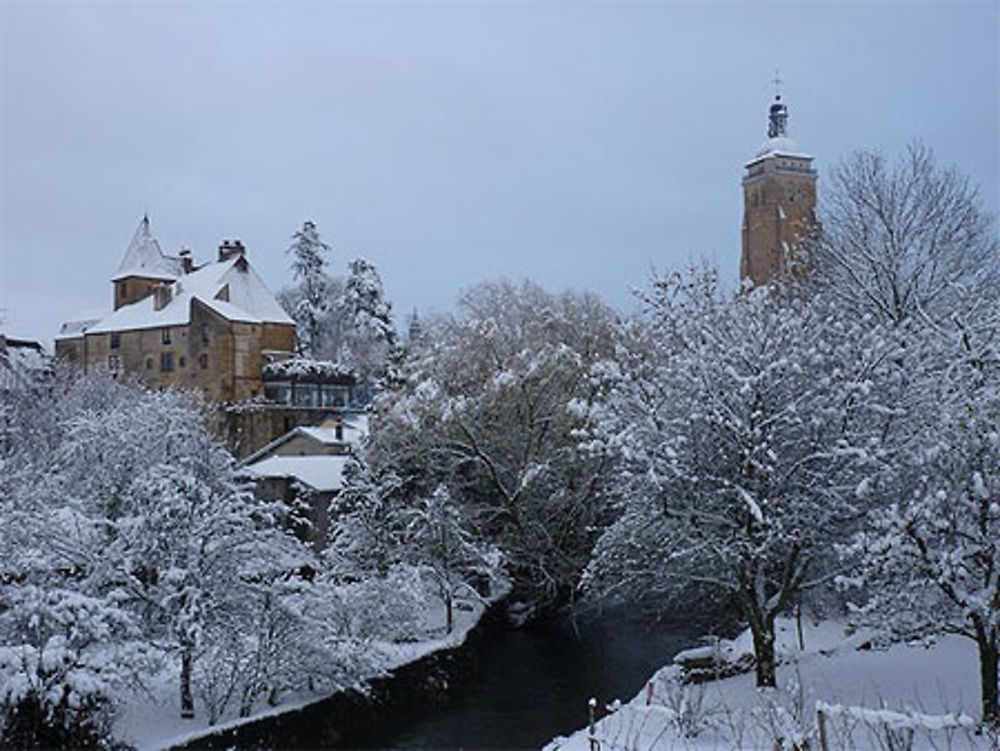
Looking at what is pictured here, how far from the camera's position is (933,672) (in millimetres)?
14180

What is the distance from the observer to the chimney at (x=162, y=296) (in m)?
49.5

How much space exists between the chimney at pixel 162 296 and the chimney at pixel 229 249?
3.26 meters

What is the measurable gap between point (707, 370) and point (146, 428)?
15.6 m

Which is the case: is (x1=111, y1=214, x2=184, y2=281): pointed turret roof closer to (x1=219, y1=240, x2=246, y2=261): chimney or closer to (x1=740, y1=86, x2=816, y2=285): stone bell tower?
(x1=219, y1=240, x2=246, y2=261): chimney

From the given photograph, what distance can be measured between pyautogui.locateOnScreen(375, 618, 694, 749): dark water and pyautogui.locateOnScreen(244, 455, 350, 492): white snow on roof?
24.9ft

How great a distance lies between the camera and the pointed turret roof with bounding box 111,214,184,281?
53.0 meters

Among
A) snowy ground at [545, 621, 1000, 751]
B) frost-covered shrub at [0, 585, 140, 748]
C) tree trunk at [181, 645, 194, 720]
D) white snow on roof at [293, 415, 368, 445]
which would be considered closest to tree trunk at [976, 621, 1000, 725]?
snowy ground at [545, 621, 1000, 751]

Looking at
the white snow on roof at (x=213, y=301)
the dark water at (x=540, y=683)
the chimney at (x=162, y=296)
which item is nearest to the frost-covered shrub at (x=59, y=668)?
the dark water at (x=540, y=683)

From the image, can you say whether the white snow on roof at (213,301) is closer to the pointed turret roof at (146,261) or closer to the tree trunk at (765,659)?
the pointed turret roof at (146,261)

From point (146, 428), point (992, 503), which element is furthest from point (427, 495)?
point (992, 503)

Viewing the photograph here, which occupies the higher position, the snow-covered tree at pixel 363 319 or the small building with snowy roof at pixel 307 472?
the snow-covered tree at pixel 363 319

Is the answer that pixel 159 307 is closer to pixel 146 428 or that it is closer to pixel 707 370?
pixel 146 428

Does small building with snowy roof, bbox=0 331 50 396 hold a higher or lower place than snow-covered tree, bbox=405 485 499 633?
higher

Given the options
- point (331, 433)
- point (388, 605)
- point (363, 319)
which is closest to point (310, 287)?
point (363, 319)
